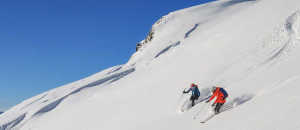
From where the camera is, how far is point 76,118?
2491 centimetres

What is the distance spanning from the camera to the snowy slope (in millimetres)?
12047

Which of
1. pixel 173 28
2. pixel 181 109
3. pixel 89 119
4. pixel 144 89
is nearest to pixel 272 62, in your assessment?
pixel 181 109

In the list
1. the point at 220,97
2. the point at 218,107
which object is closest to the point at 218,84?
the point at 218,107

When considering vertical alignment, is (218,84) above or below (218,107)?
above

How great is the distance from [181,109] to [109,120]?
19.4ft

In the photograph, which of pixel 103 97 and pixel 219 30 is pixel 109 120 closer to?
pixel 103 97

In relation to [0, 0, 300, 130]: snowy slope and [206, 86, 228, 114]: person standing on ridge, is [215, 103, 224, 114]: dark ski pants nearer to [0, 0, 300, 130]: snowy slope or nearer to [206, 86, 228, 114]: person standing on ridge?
[206, 86, 228, 114]: person standing on ridge

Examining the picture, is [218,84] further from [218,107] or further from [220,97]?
[220,97]

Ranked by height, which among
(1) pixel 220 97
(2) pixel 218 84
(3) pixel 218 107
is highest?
(2) pixel 218 84

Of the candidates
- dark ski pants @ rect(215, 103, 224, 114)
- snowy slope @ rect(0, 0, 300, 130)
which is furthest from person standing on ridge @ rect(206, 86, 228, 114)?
snowy slope @ rect(0, 0, 300, 130)

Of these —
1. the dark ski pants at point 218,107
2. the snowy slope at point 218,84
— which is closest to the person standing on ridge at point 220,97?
the dark ski pants at point 218,107

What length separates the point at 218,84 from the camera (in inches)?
745

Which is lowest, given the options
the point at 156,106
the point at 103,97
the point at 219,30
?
the point at 156,106

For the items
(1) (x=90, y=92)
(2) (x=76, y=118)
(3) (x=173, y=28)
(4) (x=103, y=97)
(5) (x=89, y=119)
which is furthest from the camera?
(3) (x=173, y=28)
